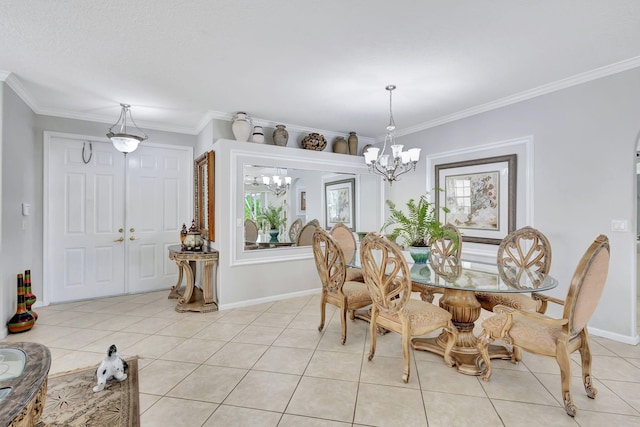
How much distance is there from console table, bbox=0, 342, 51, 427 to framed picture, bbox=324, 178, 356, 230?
368 cm

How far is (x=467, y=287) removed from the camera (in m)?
2.10

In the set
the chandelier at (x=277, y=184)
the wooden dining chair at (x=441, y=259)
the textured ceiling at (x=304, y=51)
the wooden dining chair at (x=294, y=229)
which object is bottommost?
the wooden dining chair at (x=441, y=259)

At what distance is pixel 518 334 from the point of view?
6.39 feet

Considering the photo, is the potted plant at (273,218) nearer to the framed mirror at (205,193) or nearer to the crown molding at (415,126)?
the framed mirror at (205,193)

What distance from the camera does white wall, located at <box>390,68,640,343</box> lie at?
8.86 ft

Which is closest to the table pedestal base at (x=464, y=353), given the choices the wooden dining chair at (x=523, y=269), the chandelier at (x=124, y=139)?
the wooden dining chair at (x=523, y=269)

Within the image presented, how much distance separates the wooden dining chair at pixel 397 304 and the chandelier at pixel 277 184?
2.17 metres

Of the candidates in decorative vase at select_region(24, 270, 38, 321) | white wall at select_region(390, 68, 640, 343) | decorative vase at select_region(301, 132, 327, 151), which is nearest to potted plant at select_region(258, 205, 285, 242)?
decorative vase at select_region(301, 132, 327, 151)

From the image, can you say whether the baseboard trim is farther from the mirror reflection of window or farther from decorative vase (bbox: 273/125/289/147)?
decorative vase (bbox: 273/125/289/147)

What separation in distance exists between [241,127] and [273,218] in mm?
1289

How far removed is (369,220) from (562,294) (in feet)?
9.00

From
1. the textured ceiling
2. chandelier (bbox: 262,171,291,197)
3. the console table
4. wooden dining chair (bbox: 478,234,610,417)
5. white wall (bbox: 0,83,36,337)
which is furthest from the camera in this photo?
chandelier (bbox: 262,171,291,197)

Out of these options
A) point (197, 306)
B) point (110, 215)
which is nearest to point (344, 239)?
point (197, 306)

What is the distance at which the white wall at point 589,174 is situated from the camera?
2699mm
